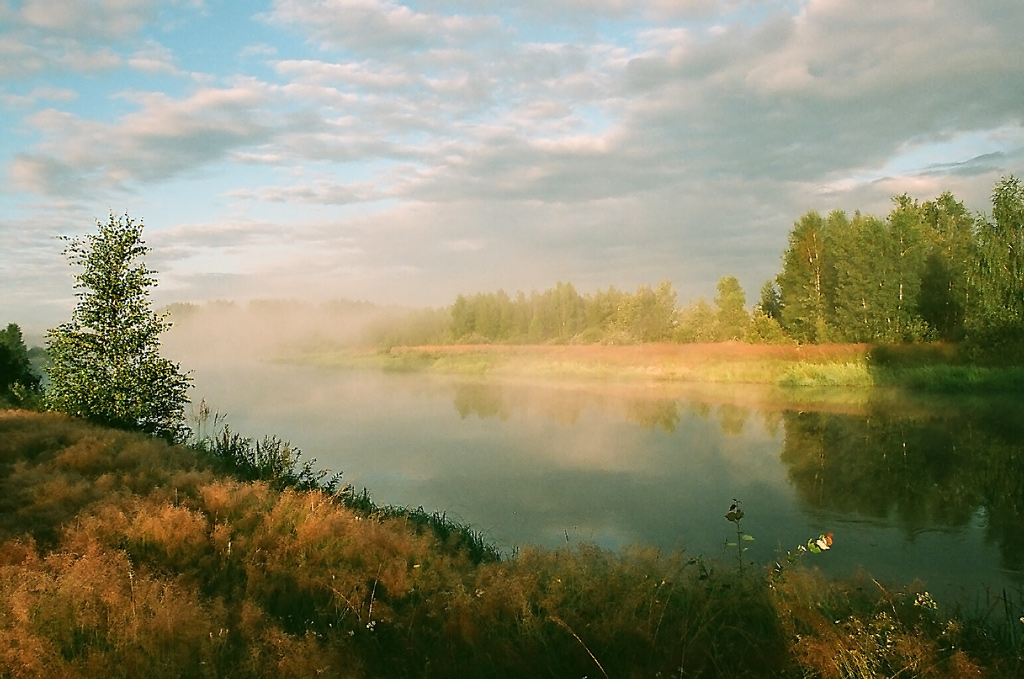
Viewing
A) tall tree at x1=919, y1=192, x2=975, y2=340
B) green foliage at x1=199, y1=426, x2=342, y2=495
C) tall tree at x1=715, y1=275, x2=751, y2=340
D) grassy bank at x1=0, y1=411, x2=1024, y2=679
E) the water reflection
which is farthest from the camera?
tall tree at x1=715, y1=275, x2=751, y2=340

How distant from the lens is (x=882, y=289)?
29.2 metres

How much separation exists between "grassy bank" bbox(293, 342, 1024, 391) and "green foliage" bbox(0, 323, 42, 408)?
22.8 meters

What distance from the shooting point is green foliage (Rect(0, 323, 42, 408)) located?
1273 cm

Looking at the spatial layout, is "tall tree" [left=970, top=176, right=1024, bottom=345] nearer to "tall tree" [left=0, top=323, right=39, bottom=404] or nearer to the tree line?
the tree line

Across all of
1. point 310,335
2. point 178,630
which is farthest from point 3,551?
point 310,335

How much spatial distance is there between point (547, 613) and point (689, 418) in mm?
15083

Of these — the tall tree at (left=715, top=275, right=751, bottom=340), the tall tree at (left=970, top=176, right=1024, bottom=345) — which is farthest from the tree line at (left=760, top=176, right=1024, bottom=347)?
the tall tree at (left=715, top=275, right=751, bottom=340)

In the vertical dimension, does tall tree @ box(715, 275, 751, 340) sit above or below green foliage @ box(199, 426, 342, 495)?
above

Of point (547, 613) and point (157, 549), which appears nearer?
point (547, 613)

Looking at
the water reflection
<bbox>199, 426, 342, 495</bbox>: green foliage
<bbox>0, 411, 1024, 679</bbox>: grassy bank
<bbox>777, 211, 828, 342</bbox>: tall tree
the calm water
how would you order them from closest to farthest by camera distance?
<bbox>0, 411, 1024, 679</bbox>: grassy bank, the calm water, the water reflection, <bbox>199, 426, 342, 495</bbox>: green foliage, <bbox>777, 211, 828, 342</bbox>: tall tree

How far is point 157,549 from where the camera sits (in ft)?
18.6

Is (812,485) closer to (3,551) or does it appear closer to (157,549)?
(157,549)

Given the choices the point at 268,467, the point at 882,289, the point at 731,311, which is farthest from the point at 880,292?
the point at 268,467

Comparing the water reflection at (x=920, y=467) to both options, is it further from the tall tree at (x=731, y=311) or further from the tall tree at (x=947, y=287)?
the tall tree at (x=731, y=311)
